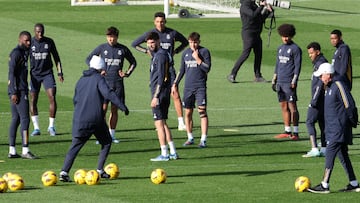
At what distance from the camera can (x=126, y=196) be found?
1892 centimetres

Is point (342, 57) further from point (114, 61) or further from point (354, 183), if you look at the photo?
point (354, 183)

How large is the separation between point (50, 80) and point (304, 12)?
2773cm

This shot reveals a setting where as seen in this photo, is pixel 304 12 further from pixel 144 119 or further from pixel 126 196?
pixel 126 196

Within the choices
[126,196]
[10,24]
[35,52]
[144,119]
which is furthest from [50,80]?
[10,24]

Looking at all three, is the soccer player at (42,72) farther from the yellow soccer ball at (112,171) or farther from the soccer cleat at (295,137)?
the yellow soccer ball at (112,171)

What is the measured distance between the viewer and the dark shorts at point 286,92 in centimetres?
2539

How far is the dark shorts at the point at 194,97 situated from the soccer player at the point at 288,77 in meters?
1.89

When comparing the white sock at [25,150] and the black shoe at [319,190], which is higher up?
the black shoe at [319,190]

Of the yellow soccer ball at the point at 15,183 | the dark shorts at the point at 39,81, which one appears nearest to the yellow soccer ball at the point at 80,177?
the yellow soccer ball at the point at 15,183

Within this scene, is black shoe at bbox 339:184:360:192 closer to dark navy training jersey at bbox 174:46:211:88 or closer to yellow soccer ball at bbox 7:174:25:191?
yellow soccer ball at bbox 7:174:25:191

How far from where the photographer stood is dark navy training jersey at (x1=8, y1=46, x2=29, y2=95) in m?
23.0

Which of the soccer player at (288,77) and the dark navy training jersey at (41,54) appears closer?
the soccer player at (288,77)

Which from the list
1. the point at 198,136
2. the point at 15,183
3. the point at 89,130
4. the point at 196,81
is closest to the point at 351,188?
the point at 89,130

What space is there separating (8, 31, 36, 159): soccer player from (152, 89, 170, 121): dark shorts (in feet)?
8.11
